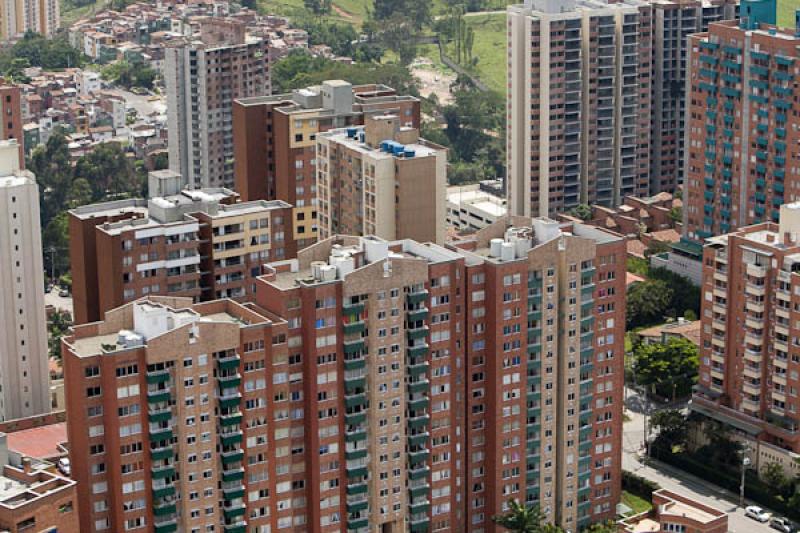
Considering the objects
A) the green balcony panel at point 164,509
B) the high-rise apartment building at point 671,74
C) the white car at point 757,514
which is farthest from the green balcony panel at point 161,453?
the high-rise apartment building at point 671,74

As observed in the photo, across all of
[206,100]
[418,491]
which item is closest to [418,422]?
[418,491]

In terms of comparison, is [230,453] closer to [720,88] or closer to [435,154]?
[435,154]

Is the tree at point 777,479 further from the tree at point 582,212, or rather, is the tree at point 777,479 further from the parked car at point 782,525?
the tree at point 582,212

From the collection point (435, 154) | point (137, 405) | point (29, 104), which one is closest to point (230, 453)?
point (137, 405)

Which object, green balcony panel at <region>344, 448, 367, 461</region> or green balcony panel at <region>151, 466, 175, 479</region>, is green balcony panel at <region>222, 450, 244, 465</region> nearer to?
green balcony panel at <region>151, 466, 175, 479</region>

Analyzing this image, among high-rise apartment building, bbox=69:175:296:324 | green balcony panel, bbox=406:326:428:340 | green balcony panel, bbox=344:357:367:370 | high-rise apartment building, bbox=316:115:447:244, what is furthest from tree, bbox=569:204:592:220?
green balcony panel, bbox=344:357:367:370

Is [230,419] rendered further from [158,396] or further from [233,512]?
[233,512]
